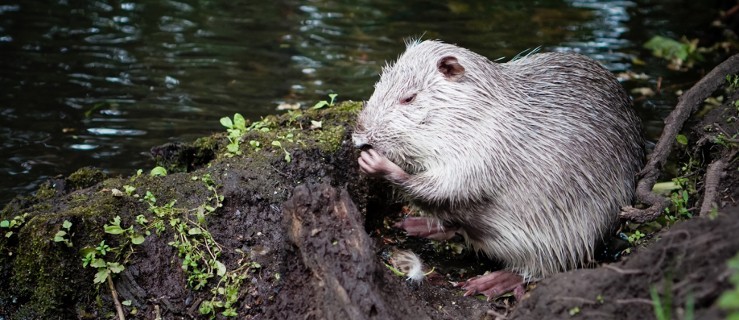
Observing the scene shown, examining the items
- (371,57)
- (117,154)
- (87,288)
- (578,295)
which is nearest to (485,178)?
(578,295)

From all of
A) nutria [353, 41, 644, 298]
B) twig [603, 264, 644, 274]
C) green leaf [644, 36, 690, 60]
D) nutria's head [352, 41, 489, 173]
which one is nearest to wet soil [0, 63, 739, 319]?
twig [603, 264, 644, 274]

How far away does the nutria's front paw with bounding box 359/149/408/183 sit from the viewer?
4500 millimetres

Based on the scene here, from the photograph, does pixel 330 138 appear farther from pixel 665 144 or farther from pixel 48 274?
pixel 665 144

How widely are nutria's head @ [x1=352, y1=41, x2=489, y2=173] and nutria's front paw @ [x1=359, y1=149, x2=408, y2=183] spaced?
90 mm

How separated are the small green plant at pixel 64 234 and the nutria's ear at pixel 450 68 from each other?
2196 mm

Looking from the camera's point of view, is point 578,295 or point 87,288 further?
point 87,288

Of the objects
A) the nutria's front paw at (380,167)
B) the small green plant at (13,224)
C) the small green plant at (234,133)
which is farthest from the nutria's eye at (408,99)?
the small green plant at (13,224)

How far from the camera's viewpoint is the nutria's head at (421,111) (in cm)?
449

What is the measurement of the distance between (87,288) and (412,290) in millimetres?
1717

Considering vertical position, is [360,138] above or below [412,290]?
above

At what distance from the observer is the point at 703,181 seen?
4.58m

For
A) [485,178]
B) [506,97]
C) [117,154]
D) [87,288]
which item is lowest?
[117,154]

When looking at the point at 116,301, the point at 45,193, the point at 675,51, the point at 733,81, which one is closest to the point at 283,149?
the point at 116,301

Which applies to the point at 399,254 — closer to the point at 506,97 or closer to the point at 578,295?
the point at 506,97
